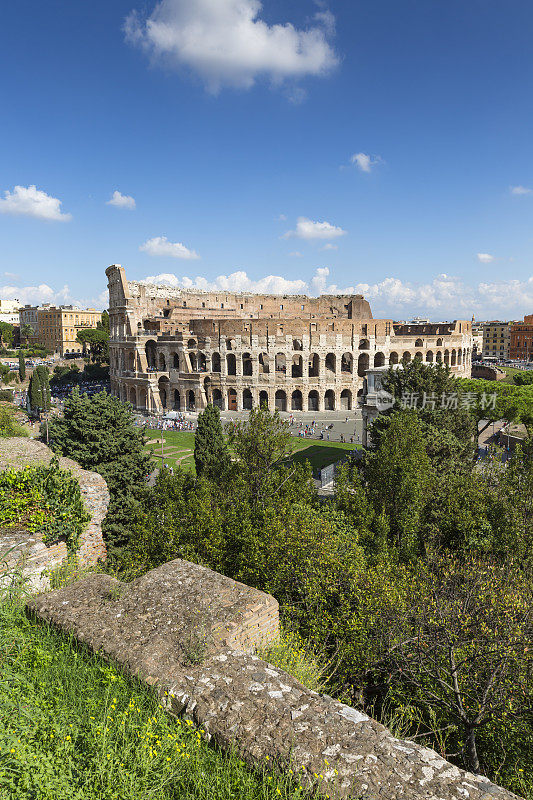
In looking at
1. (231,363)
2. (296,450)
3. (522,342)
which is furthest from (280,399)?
(522,342)

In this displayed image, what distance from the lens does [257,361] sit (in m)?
57.6

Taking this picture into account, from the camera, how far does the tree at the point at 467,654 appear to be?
23.0 feet

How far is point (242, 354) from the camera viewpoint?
5862cm

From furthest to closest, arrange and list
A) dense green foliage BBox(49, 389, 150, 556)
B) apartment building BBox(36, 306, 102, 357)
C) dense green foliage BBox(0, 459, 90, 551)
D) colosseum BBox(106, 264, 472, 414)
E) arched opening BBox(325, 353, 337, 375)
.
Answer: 1. apartment building BBox(36, 306, 102, 357)
2. arched opening BBox(325, 353, 337, 375)
3. colosseum BBox(106, 264, 472, 414)
4. dense green foliage BBox(49, 389, 150, 556)
5. dense green foliage BBox(0, 459, 90, 551)

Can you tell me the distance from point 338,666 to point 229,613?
10.5 ft

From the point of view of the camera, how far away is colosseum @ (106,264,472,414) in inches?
2266

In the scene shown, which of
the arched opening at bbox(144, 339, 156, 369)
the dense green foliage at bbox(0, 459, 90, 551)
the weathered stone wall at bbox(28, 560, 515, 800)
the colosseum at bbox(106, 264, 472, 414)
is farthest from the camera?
the arched opening at bbox(144, 339, 156, 369)

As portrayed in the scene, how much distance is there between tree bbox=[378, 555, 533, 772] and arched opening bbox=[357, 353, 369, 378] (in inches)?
2014

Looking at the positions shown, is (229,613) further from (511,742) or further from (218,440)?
(218,440)

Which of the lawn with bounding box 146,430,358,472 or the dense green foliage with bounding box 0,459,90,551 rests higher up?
the dense green foliage with bounding box 0,459,90,551

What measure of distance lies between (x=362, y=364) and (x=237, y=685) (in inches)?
2305

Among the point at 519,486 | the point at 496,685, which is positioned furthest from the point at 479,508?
the point at 496,685

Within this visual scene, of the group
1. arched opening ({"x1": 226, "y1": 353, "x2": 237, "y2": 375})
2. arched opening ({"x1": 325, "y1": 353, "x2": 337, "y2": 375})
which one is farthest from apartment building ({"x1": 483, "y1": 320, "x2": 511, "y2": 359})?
arched opening ({"x1": 226, "y1": 353, "x2": 237, "y2": 375})

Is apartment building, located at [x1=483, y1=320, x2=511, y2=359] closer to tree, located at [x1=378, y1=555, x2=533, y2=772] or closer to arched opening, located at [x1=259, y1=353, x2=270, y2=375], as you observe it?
arched opening, located at [x1=259, y1=353, x2=270, y2=375]
